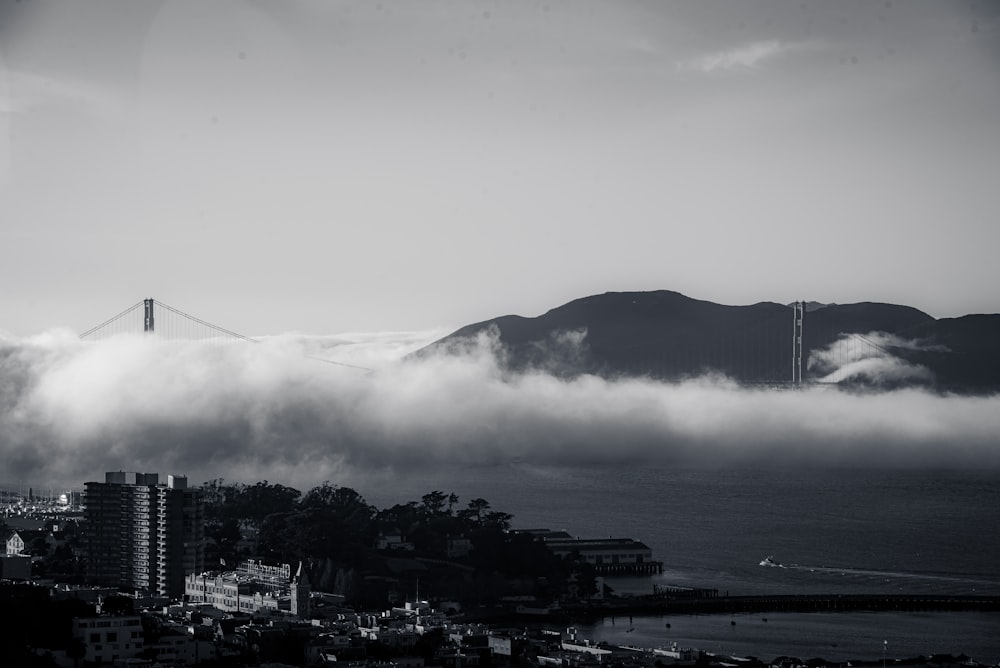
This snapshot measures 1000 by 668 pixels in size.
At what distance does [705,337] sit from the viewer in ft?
177

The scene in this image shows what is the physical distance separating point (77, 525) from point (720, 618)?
33.8ft

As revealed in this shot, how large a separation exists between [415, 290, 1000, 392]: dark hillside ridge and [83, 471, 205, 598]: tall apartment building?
102 ft

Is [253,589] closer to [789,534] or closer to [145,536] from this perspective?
[145,536]

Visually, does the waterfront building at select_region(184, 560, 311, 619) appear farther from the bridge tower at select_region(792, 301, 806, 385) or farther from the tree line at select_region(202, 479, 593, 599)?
the bridge tower at select_region(792, 301, 806, 385)

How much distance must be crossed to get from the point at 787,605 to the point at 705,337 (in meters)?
34.0

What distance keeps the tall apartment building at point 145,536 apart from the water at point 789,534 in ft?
16.7

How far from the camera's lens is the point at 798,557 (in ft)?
85.4

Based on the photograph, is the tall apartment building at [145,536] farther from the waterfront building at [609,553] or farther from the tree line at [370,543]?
the waterfront building at [609,553]

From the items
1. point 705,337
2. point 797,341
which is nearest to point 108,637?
point 797,341

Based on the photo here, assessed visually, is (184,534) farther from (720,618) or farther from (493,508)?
(493,508)

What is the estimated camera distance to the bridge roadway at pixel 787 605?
20078 mm

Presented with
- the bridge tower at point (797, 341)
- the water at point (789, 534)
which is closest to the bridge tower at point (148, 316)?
the water at point (789, 534)

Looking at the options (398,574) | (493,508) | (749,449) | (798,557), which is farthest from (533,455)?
(398,574)

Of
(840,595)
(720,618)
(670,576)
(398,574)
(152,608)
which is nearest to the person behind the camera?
(152,608)
